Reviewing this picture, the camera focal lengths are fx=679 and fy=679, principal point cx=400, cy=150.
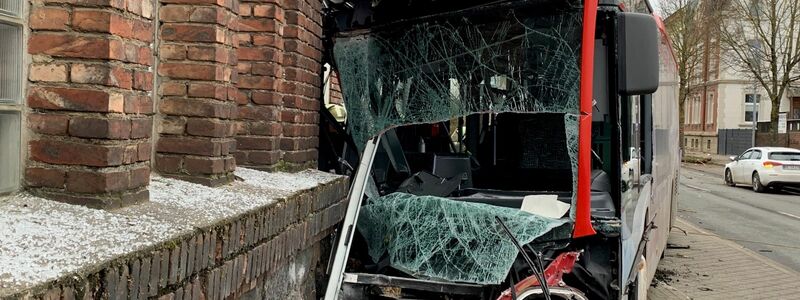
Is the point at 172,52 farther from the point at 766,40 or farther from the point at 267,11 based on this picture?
the point at 766,40

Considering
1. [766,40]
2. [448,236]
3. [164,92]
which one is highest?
[766,40]

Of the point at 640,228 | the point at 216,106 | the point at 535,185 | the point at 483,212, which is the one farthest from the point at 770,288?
the point at 216,106

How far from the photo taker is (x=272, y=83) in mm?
3787

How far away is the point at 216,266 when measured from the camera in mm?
2445

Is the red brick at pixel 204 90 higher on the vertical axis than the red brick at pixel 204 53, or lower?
lower

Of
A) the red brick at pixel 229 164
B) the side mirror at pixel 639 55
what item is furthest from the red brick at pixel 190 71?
the side mirror at pixel 639 55

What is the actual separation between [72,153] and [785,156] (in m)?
22.9

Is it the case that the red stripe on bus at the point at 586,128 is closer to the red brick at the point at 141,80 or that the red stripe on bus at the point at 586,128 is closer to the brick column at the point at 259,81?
the brick column at the point at 259,81

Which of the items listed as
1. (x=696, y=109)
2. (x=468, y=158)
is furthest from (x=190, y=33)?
(x=696, y=109)

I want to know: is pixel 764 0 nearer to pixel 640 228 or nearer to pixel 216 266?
pixel 640 228

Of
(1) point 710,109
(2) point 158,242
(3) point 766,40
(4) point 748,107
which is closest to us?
(2) point 158,242

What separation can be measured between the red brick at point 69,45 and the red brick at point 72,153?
11.1 inches

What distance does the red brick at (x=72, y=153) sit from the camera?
2141 mm

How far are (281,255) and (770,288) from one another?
6305mm
